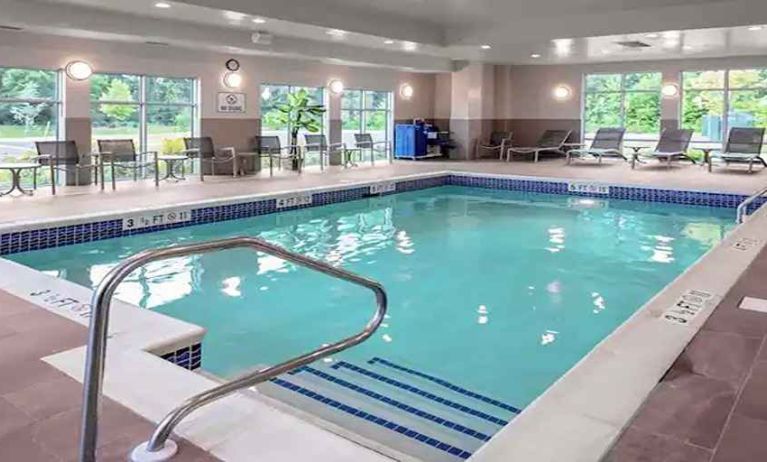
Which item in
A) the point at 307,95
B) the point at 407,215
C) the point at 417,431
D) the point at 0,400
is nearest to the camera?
the point at 0,400

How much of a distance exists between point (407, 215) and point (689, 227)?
338 centimetres

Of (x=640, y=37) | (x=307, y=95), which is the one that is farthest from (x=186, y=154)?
(x=640, y=37)

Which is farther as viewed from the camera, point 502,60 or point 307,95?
point 502,60

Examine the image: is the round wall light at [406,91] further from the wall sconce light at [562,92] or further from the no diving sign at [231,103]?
the no diving sign at [231,103]

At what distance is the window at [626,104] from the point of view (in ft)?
49.5

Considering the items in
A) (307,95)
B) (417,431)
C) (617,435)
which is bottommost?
(417,431)

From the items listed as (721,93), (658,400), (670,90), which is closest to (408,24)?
(670,90)

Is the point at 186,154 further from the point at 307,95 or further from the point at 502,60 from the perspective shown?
the point at 502,60

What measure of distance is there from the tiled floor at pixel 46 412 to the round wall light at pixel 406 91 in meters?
12.9

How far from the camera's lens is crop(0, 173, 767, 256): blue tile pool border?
21.2ft

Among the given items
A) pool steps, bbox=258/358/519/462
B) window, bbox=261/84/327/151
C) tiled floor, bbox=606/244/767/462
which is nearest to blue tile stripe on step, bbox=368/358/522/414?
pool steps, bbox=258/358/519/462

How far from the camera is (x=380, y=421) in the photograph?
3.04 m

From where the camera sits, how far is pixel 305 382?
3.49m

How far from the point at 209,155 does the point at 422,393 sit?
8364mm
